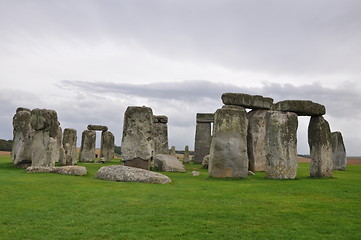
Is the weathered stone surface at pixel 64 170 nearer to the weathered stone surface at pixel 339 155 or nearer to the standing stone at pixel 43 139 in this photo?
the standing stone at pixel 43 139

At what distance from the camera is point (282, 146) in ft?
50.4

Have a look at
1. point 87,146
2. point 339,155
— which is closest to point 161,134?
point 87,146

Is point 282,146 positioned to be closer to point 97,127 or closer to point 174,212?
point 174,212

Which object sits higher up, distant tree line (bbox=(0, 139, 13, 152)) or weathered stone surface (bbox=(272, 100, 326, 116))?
weathered stone surface (bbox=(272, 100, 326, 116))

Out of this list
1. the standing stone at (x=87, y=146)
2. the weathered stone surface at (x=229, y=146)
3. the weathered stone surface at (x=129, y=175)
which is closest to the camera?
the weathered stone surface at (x=129, y=175)

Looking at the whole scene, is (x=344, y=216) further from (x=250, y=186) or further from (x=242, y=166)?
(x=242, y=166)

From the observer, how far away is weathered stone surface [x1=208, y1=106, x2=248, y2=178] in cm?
1580

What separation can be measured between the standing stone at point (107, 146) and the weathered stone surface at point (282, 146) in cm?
1827

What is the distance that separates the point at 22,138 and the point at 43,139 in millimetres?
2945

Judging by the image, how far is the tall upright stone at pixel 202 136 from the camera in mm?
31000

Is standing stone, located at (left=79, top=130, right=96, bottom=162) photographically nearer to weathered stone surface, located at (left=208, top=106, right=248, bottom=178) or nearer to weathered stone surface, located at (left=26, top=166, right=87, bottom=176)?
weathered stone surface, located at (left=26, top=166, right=87, bottom=176)

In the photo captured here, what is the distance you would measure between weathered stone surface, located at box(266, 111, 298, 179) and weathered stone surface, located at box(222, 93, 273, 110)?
4179 mm

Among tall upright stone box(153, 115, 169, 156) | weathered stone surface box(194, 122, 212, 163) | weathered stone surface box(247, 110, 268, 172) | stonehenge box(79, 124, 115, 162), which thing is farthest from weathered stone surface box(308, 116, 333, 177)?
stonehenge box(79, 124, 115, 162)

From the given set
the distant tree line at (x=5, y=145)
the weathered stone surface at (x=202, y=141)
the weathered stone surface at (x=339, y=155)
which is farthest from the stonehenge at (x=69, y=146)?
the distant tree line at (x=5, y=145)
